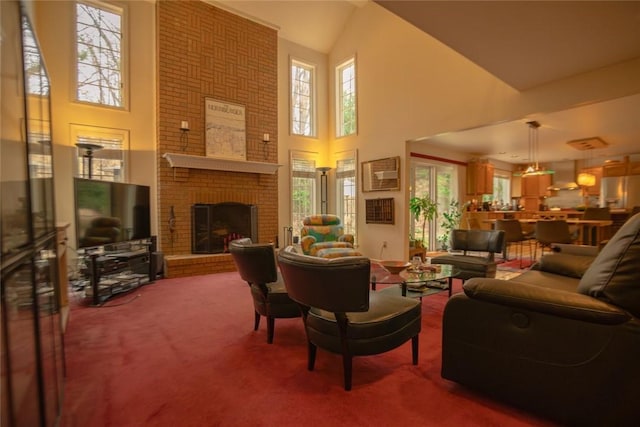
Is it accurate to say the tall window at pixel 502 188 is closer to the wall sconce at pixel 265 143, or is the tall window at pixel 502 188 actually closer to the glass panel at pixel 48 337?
the wall sconce at pixel 265 143

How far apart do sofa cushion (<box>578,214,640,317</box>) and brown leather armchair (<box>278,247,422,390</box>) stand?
911 millimetres

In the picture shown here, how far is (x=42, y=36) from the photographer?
4.23 metres

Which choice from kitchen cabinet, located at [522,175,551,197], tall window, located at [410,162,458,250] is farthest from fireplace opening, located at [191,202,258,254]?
kitchen cabinet, located at [522,175,551,197]

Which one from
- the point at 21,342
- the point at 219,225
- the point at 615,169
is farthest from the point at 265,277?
→ the point at 615,169

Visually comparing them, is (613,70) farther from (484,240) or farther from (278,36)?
(278,36)

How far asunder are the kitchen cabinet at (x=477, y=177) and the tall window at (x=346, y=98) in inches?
128

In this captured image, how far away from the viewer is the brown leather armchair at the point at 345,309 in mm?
1623

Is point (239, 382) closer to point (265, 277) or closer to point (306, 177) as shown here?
point (265, 277)

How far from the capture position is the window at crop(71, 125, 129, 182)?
449cm

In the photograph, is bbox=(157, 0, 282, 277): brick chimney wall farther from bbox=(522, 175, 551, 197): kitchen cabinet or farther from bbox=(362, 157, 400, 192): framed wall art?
bbox=(522, 175, 551, 197): kitchen cabinet

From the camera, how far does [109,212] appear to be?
379cm

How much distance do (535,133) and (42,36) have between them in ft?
26.0

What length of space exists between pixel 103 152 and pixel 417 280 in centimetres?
474

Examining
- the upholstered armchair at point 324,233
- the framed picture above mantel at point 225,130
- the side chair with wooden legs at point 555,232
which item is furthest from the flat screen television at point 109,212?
the side chair with wooden legs at point 555,232
